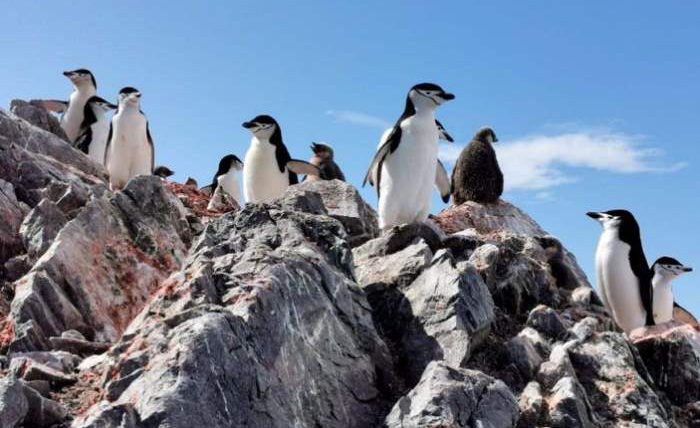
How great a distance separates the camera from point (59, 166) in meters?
15.5

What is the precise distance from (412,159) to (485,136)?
10.1m

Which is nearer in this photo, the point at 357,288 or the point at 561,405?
the point at 561,405

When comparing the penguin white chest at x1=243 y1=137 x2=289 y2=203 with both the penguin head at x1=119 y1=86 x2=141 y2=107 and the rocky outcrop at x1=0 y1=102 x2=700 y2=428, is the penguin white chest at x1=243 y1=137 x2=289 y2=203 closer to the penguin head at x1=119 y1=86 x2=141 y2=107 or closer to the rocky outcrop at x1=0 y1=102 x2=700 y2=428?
the penguin head at x1=119 y1=86 x2=141 y2=107

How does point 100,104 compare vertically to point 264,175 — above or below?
above

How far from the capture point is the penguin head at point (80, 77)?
24.5 meters

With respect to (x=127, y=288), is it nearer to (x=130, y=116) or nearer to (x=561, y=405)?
(x=561, y=405)

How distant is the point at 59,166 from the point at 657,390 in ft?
35.2

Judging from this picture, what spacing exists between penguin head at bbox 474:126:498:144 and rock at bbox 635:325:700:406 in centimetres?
1223

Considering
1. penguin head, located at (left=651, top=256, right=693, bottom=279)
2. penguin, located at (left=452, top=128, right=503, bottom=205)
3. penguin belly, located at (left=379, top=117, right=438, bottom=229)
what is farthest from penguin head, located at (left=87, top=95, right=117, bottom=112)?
penguin head, located at (left=651, top=256, right=693, bottom=279)

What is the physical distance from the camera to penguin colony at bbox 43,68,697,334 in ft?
42.4

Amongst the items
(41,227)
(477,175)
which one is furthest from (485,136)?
(41,227)

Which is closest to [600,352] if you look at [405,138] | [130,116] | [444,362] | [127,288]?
[444,362]

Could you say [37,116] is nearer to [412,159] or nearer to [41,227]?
[41,227]

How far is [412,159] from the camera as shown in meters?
12.8
